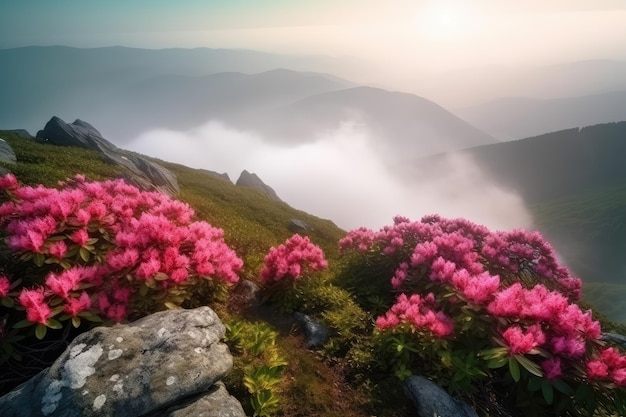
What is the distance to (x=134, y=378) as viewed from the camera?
467 cm

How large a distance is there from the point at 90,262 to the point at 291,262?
4.37 metres

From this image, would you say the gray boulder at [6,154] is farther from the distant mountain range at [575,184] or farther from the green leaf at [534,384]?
the distant mountain range at [575,184]

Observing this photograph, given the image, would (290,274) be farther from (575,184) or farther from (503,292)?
(575,184)

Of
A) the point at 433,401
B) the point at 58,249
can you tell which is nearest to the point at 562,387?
the point at 433,401

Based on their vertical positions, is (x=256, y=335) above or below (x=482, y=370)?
below

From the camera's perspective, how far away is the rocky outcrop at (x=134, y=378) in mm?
4406

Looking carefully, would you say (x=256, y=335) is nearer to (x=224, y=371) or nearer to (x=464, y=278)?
(x=224, y=371)

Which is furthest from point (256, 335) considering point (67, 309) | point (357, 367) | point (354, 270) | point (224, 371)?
point (354, 270)

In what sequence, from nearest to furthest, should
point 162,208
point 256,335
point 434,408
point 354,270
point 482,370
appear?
point 434,408 → point 482,370 → point 256,335 → point 162,208 → point 354,270

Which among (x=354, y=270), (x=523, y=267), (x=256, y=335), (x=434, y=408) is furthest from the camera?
(x=354, y=270)

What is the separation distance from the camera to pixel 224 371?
5.16m

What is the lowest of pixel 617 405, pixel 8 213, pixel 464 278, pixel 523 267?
pixel 8 213

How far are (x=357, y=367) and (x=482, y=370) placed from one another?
6.98 ft

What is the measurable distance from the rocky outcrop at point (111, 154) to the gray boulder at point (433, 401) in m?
21.7
